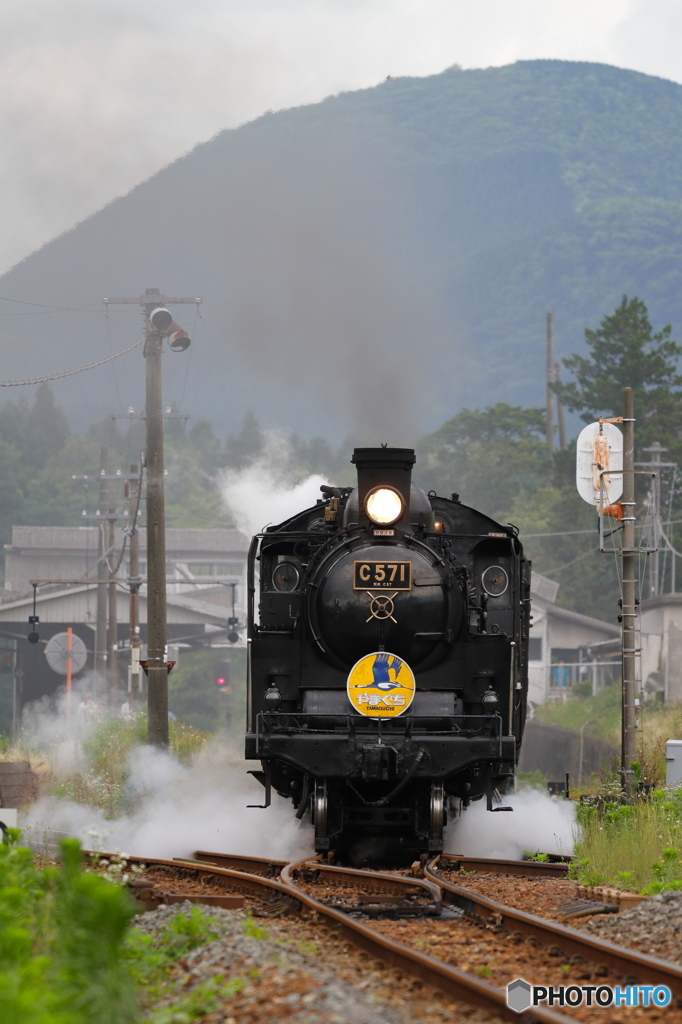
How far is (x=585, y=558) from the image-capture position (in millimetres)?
54906

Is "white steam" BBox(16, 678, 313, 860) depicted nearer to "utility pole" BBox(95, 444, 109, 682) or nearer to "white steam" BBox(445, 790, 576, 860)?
"white steam" BBox(445, 790, 576, 860)

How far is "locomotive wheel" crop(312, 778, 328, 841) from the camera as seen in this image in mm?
11141

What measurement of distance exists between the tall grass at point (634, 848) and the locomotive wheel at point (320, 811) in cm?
226

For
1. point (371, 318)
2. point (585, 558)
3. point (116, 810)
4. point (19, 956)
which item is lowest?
point (116, 810)

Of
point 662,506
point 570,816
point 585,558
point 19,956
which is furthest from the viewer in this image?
point 585,558

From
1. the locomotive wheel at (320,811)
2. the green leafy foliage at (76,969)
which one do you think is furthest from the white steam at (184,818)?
the green leafy foliage at (76,969)

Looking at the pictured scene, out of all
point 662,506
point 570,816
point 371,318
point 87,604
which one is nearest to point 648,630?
point 662,506

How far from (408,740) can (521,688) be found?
7.59ft

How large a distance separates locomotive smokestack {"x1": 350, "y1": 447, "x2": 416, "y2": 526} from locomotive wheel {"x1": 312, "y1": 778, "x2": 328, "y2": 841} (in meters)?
2.56

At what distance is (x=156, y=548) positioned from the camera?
742 inches

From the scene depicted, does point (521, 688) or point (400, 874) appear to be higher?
point (521, 688)

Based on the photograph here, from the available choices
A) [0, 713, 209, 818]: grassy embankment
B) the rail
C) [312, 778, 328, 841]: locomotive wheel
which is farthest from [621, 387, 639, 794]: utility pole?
the rail

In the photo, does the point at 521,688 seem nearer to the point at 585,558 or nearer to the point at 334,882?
the point at 334,882

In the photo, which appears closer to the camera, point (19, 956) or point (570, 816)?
point (19, 956)
